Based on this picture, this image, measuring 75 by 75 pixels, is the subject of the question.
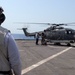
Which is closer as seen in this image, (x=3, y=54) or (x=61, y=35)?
(x=3, y=54)

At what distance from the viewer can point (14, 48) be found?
3.89 m

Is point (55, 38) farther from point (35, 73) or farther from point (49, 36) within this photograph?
point (35, 73)

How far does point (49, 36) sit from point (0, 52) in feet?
128

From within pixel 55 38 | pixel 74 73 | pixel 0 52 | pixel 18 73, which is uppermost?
pixel 0 52

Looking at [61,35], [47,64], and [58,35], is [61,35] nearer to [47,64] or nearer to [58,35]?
[58,35]

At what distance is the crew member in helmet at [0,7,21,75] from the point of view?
3.88m

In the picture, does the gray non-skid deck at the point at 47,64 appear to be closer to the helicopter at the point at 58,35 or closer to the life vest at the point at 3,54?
the life vest at the point at 3,54

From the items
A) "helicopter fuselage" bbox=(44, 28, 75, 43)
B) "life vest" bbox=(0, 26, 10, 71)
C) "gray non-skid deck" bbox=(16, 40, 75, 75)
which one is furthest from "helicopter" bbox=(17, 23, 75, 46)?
"life vest" bbox=(0, 26, 10, 71)

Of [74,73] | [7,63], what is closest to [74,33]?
[74,73]

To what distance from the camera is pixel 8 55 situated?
3.94 metres

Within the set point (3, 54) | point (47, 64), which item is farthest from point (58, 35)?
point (3, 54)

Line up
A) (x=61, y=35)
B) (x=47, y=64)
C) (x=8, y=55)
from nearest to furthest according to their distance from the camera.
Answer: (x=8, y=55) < (x=47, y=64) < (x=61, y=35)

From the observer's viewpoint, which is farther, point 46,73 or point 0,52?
point 46,73

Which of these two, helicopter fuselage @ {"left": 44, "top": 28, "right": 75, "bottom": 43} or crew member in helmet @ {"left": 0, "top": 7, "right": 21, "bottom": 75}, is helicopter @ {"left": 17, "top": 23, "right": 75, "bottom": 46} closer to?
helicopter fuselage @ {"left": 44, "top": 28, "right": 75, "bottom": 43}
